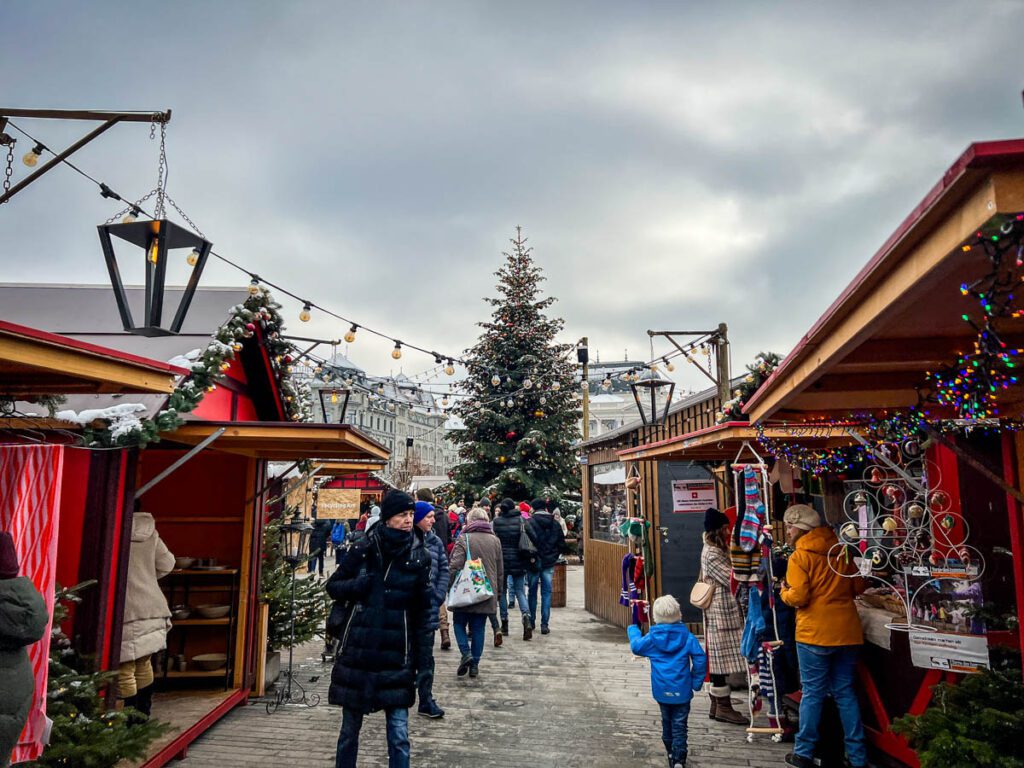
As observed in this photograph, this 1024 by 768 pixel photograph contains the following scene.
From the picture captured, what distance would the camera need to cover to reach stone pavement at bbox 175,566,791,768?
5008 mm

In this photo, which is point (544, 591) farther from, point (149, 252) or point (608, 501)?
point (149, 252)

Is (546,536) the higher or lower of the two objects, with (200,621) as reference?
higher

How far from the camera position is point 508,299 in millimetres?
21016

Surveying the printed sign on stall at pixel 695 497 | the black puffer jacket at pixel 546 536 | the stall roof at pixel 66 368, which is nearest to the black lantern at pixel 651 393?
the printed sign on stall at pixel 695 497

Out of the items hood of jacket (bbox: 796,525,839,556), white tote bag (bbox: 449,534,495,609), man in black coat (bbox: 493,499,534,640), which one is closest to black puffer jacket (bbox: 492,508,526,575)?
man in black coat (bbox: 493,499,534,640)

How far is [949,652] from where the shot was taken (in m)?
3.97

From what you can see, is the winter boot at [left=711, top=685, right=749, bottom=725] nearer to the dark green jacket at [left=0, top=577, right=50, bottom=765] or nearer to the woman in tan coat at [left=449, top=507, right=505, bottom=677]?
the woman in tan coat at [left=449, top=507, right=505, bottom=677]

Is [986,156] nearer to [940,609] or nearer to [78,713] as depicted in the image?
[940,609]

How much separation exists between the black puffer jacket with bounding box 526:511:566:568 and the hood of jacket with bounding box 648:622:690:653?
5182 millimetres

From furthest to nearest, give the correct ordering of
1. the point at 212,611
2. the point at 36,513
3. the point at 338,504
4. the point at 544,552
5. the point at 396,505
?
the point at 338,504, the point at 544,552, the point at 212,611, the point at 396,505, the point at 36,513

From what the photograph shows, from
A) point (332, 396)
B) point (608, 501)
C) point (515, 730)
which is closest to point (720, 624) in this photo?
point (515, 730)

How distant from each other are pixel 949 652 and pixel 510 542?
20.6 ft

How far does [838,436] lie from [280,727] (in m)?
5.12

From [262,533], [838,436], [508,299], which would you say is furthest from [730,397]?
[508,299]
